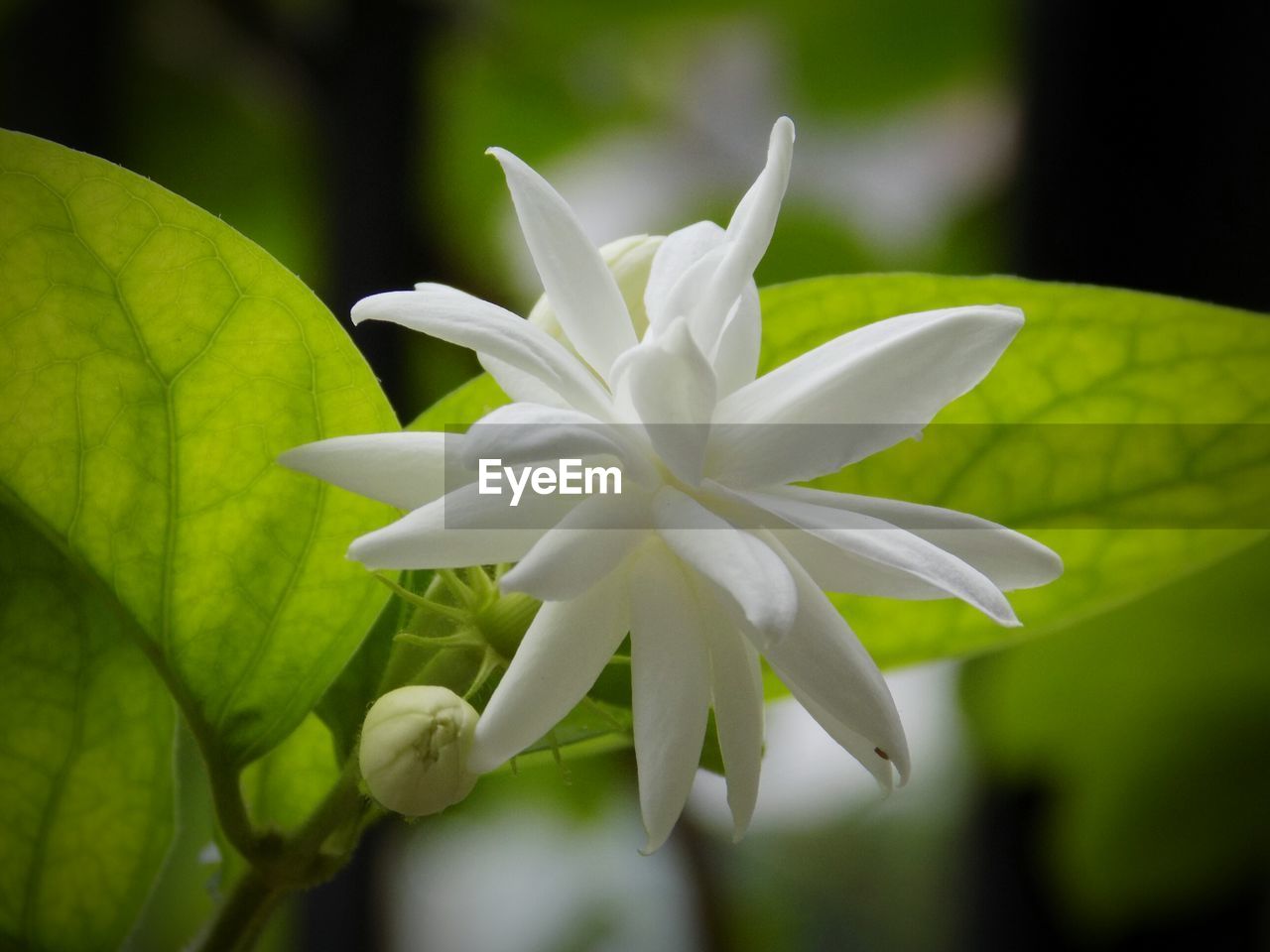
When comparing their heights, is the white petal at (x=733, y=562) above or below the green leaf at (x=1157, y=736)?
above

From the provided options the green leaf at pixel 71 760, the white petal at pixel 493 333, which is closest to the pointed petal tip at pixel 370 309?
the white petal at pixel 493 333

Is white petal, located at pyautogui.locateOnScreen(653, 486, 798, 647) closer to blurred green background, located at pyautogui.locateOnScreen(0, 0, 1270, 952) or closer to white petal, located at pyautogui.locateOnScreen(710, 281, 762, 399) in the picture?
white petal, located at pyautogui.locateOnScreen(710, 281, 762, 399)

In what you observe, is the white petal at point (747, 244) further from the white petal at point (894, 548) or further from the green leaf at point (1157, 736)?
the green leaf at point (1157, 736)

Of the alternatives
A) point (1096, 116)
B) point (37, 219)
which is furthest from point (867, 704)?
point (1096, 116)

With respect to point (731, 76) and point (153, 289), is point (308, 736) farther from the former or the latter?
point (731, 76)

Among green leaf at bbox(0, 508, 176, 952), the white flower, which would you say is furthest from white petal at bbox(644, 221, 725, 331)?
green leaf at bbox(0, 508, 176, 952)

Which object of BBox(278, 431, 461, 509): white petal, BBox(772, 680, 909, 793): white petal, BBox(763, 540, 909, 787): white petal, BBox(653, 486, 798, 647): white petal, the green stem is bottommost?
the green stem
